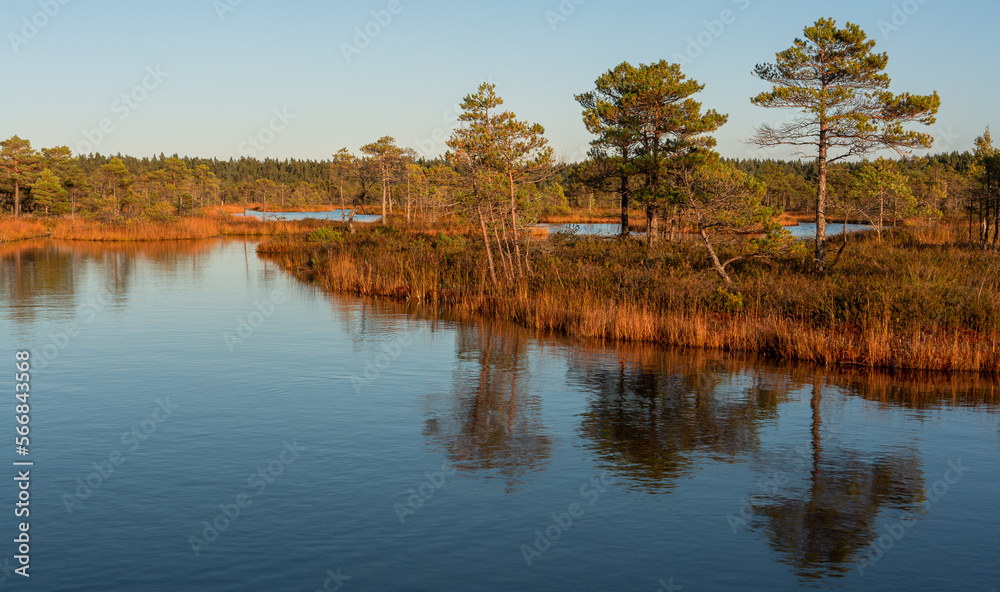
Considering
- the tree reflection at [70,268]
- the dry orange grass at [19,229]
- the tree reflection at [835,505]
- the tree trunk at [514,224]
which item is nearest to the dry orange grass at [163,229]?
the dry orange grass at [19,229]

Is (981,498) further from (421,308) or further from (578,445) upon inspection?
(421,308)

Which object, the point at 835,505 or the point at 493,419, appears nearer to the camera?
the point at 835,505

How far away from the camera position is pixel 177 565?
7457mm

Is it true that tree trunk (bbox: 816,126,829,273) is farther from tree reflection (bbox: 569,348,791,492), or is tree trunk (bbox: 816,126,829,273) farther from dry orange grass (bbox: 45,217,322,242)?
dry orange grass (bbox: 45,217,322,242)

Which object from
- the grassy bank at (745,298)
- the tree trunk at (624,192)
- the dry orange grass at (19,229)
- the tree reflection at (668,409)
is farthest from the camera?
the dry orange grass at (19,229)

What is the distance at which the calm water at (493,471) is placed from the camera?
7551 mm

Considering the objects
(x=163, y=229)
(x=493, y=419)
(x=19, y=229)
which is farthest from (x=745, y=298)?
(x=19, y=229)

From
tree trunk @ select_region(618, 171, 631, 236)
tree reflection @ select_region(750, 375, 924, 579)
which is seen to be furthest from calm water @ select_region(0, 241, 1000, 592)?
tree trunk @ select_region(618, 171, 631, 236)

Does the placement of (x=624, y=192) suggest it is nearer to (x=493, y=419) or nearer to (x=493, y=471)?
(x=493, y=419)

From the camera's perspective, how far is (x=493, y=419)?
1281cm

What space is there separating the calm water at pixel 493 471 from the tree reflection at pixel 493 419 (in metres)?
0.06

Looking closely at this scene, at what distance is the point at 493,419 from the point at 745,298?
1094cm

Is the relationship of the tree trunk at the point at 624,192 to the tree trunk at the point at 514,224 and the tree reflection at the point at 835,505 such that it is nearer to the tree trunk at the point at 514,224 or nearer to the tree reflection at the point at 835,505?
the tree trunk at the point at 514,224

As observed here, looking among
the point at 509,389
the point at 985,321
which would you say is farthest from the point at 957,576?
the point at 985,321
